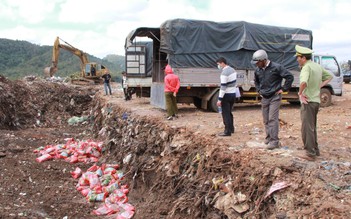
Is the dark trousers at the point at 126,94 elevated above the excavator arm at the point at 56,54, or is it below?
below

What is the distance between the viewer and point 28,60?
66.3 metres

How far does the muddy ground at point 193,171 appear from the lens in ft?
13.9

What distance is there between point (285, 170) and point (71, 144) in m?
→ 8.75

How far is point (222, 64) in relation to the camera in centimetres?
700

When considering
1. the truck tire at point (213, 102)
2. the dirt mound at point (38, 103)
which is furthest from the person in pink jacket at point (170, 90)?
the dirt mound at point (38, 103)


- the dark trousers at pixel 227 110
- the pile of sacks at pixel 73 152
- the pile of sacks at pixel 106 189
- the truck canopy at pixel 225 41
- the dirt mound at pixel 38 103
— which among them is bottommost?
the pile of sacks at pixel 106 189

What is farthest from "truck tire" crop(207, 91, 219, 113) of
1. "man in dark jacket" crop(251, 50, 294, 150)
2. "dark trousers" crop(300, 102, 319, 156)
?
"dark trousers" crop(300, 102, 319, 156)

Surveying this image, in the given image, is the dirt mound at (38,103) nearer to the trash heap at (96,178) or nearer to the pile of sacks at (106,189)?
the trash heap at (96,178)

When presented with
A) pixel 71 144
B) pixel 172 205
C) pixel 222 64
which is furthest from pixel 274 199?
pixel 71 144

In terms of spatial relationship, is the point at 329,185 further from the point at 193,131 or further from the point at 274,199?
the point at 193,131

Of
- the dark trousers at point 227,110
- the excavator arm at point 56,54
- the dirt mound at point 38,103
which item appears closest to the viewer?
the dark trousers at point 227,110

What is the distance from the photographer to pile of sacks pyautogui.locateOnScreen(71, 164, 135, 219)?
7016 millimetres

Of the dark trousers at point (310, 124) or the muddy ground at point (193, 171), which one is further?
the dark trousers at point (310, 124)

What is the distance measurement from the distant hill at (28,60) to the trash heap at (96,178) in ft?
144
